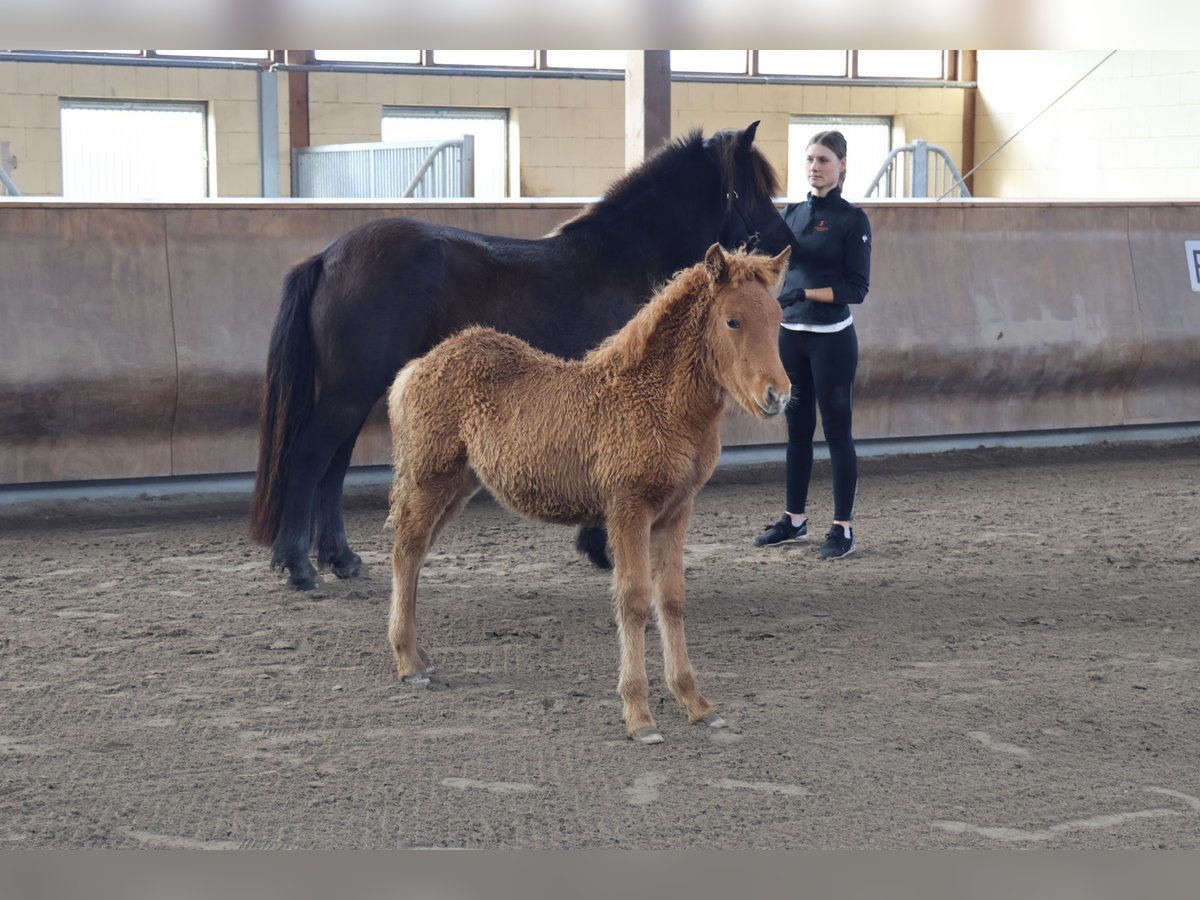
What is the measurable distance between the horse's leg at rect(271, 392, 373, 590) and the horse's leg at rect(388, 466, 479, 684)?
4.27 ft

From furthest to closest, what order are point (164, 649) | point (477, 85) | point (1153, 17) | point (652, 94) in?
point (477, 85) < point (652, 94) < point (164, 649) < point (1153, 17)

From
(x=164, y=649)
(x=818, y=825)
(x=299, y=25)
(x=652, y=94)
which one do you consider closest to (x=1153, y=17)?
(x=299, y=25)

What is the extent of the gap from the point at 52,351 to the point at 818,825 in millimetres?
5335

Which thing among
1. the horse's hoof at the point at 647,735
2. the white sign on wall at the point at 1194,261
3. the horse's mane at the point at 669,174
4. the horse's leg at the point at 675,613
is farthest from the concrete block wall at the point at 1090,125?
the horse's hoof at the point at 647,735

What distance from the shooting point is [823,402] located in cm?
613

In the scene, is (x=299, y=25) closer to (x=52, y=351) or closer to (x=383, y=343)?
(x=383, y=343)

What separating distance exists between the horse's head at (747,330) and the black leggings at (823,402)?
7.91 ft

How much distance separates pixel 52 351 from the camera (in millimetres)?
6738

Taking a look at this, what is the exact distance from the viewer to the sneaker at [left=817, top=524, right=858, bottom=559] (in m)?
6.15

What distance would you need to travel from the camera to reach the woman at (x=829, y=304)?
235 inches

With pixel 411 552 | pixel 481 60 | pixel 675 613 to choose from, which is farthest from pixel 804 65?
pixel 675 613

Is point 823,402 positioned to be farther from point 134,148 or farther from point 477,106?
point 134,148

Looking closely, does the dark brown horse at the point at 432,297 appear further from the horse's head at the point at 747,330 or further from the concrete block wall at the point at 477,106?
the concrete block wall at the point at 477,106

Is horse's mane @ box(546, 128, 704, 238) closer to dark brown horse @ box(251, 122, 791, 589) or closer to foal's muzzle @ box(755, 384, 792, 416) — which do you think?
dark brown horse @ box(251, 122, 791, 589)
